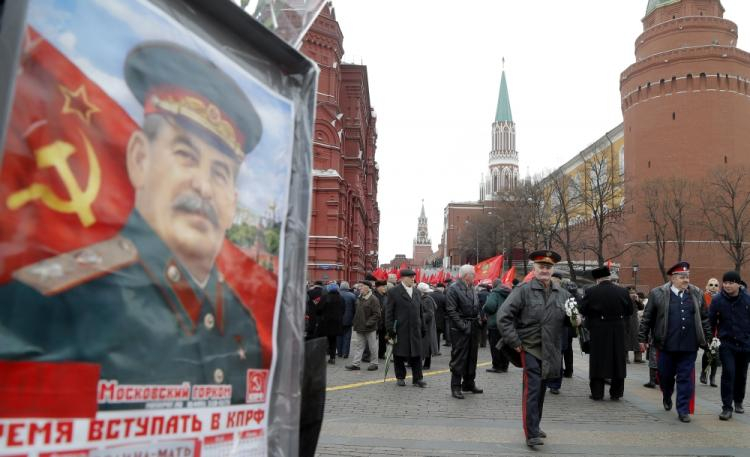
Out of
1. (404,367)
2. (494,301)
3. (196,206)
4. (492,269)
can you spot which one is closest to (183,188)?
(196,206)

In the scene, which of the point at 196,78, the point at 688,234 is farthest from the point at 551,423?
the point at 688,234

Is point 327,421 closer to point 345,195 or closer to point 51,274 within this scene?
point 51,274

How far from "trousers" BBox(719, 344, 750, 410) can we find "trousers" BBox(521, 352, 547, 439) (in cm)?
338

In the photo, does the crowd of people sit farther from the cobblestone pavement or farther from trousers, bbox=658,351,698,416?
the cobblestone pavement

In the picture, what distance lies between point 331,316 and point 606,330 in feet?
21.8

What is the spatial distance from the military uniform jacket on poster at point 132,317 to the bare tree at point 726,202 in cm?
5239

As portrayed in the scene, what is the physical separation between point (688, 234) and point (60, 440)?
5939 centimetres

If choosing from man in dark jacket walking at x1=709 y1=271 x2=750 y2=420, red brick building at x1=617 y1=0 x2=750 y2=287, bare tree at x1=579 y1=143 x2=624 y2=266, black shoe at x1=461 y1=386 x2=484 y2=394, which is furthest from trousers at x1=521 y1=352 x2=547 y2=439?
red brick building at x1=617 y1=0 x2=750 y2=287

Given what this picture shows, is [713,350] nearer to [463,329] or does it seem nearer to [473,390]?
[473,390]

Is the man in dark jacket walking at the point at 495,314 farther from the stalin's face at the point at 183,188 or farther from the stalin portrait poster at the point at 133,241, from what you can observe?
the stalin's face at the point at 183,188

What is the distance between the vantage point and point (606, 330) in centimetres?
992

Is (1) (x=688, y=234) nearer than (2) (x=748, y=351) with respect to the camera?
No

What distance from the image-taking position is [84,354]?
148 cm

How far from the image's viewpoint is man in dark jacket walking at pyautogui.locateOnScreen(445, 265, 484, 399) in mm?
9570
